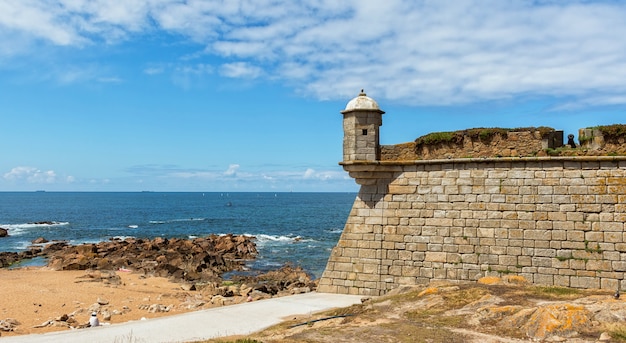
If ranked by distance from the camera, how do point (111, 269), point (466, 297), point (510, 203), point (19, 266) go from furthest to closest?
point (19, 266)
point (111, 269)
point (510, 203)
point (466, 297)

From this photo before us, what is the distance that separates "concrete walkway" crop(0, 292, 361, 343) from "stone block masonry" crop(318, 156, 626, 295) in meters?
1.76

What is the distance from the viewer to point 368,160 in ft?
48.6

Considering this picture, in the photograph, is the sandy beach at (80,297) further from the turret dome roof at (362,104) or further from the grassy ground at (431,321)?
the turret dome roof at (362,104)

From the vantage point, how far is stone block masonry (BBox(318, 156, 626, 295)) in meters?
12.3

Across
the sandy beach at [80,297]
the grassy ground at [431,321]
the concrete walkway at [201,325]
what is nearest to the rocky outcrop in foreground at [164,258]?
the sandy beach at [80,297]

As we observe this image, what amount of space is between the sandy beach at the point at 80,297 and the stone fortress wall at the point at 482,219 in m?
7.65

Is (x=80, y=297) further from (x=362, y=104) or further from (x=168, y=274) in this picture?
(x=362, y=104)

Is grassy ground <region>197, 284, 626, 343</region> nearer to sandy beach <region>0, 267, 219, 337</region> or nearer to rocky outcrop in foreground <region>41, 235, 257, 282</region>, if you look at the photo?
sandy beach <region>0, 267, 219, 337</region>

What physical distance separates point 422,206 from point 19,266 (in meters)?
30.9

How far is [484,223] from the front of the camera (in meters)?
13.5

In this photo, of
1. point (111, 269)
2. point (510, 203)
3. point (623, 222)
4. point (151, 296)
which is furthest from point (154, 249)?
point (623, 222)

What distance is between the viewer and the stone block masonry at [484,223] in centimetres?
1227

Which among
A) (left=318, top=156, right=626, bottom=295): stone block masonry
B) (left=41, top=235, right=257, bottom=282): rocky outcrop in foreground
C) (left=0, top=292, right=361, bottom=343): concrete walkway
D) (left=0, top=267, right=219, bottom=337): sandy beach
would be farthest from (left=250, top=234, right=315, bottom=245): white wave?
(left=0, top=292, right=361, bottom=343): concrete walkway

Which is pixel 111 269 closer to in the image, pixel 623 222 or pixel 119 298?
pixel 119 298
